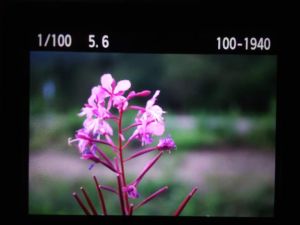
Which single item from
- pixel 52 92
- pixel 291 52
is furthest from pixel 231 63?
pixel 52 92

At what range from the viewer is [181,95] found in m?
2.10

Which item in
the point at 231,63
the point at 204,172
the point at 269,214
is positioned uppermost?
the point at 231,63

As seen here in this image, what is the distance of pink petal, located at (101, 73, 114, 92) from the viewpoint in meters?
1.84

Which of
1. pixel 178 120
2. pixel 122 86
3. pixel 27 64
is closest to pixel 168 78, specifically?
pixel 178 120

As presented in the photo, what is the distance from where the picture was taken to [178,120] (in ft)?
6.91

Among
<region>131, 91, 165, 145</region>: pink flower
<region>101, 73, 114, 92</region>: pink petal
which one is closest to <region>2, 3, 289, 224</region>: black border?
<region>101, 73, 114, 92</region>: pink petal

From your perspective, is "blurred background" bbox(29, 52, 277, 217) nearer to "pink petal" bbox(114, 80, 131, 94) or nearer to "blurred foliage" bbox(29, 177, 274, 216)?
"blurred foliage" bbox(29, 177, 274, 216)

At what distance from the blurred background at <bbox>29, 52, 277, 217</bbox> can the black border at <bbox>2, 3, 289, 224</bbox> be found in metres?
0.03

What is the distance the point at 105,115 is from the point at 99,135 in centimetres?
9

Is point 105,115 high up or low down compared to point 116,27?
down

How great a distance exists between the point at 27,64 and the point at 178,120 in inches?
28.0

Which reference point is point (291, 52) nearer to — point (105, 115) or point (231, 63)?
point (231, 63)

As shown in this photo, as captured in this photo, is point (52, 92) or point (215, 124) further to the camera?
point (215, 124)

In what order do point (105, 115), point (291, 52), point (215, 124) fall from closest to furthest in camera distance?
point (105, 115), point (291, 52), point (215, 124)
